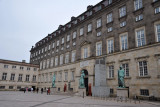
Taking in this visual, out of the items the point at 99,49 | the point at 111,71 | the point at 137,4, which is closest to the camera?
the point at 137,4

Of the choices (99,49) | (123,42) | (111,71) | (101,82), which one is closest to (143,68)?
(123,42)

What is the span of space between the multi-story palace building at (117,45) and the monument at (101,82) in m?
0.85

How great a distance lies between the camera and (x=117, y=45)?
27234mm

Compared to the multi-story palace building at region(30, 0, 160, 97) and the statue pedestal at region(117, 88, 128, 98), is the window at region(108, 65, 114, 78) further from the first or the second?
the statue pedestal at region(117, 88, 128, 98)

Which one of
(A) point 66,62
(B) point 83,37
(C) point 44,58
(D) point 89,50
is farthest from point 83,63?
(C) point 44,58

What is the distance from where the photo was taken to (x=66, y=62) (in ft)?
139

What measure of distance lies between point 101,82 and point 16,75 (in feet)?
126

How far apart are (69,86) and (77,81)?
4986 mm

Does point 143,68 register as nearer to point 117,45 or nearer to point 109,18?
point 117,45

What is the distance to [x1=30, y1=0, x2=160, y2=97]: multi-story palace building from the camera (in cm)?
2188

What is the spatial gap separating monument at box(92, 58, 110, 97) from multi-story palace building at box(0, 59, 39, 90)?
36616 millimetres

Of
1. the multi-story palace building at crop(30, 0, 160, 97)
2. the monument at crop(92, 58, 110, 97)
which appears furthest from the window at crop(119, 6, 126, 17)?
the monument at crop(92, 58, 110, 97)

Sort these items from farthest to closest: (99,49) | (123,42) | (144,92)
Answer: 1. (99,49)
2. (123,42)
3. (144,92)

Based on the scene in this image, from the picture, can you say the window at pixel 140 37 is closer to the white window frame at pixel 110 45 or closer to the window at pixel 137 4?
the window at pixel 137 4
